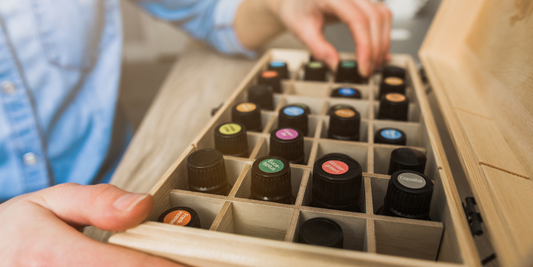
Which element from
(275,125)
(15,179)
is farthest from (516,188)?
(15,179)

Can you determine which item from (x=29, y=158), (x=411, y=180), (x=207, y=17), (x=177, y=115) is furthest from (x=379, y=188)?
(x=207, y=17)

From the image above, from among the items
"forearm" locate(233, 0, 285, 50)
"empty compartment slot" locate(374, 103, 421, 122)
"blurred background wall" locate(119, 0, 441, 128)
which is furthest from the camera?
"blurred background wall" locate(119, 0, 441, 128)

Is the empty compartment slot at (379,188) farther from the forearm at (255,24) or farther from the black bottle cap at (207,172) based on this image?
the forearm at (255,24)

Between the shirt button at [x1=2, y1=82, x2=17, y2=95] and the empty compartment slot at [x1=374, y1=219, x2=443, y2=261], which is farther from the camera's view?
the shirt button at [x1=2, y1=82, x2=17, y2=95]

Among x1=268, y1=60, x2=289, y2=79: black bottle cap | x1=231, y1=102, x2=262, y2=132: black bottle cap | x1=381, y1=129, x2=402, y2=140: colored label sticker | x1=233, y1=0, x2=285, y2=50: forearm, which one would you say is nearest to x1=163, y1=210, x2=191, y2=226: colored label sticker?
x1=231, y1=102, x2=262, y2=132: black bottle cap

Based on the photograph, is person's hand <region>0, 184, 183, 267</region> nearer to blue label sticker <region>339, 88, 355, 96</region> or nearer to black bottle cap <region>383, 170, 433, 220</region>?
black bottle cap <region>383, 170, 433, 220</region>

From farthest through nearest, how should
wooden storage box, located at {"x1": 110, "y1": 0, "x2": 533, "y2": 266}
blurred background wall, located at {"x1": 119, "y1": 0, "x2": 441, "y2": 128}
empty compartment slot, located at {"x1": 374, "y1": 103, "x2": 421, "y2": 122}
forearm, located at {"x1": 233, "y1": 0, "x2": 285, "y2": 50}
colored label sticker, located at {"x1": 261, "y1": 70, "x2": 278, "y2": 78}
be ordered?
blurred background wall, located at {"x1": 119, "y1": 0, "x2": 441, "y2": 128}
forearm, located at {"x1": 233, "y1": 0, "x2": 285, "y2": 50}
colored label sticker, located at {"x1": 261, "y1": 70, "x2": 278, "y2": 78}
empty compartment slot, located at {"x1": 374, "y1": 103, "x2": 421, "y2": 122}
wooden storage box, located at {"x1": 110, "y1": 0, "x2": 533, "y2": 266}

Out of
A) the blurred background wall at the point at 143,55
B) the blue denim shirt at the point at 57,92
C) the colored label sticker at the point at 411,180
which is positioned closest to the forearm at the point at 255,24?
the blue denim shirt at the point at 57,92

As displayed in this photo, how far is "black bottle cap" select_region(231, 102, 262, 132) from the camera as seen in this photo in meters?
0.53

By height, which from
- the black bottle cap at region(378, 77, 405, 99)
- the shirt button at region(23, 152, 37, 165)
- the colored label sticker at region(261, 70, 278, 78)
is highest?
the colored label sticker at region(261, 70, 278, 78)

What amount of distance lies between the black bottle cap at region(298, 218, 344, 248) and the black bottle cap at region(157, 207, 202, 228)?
0.11m

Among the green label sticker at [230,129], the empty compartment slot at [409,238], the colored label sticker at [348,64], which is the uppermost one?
the colored label sticker at [348,64]

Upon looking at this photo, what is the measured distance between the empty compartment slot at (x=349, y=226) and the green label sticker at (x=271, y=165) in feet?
0.20

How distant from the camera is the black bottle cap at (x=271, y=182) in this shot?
0.38 metres
